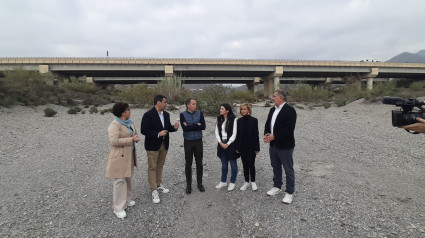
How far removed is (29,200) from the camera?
3914 mm

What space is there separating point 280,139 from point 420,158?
220 inches

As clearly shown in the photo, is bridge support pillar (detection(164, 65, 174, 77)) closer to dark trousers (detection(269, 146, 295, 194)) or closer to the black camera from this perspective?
dark trousers (detection(269, 146, 295, 194))

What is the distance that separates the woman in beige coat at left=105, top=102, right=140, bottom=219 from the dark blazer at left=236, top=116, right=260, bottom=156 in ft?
6.00

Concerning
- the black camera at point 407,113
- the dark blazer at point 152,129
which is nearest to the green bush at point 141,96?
the dark blazer at point 152,129

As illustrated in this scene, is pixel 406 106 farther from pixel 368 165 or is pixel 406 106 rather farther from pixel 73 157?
pixel 73 157

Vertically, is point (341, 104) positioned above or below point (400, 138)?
above

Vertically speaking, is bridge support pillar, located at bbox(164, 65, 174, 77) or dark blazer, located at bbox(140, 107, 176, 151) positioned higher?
bridge support pillar, located at bbox(164, 65, 174, 77)

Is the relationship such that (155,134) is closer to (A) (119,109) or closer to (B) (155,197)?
(A) (119,109)

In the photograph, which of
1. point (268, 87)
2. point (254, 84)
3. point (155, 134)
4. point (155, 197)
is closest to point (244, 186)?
point (155, 197)

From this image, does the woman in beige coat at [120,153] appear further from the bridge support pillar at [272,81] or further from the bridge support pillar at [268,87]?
the bridge support pillar at [268,87]

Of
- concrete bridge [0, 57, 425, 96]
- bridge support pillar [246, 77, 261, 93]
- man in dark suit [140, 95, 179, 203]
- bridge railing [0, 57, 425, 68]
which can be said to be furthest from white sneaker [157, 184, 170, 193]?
bridge support pillar [246, 77, 261, 93]

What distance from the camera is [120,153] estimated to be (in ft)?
10.8

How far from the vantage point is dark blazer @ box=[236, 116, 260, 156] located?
3996mm

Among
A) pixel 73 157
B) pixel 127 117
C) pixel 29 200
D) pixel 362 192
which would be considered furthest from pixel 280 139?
pixel 73 157
